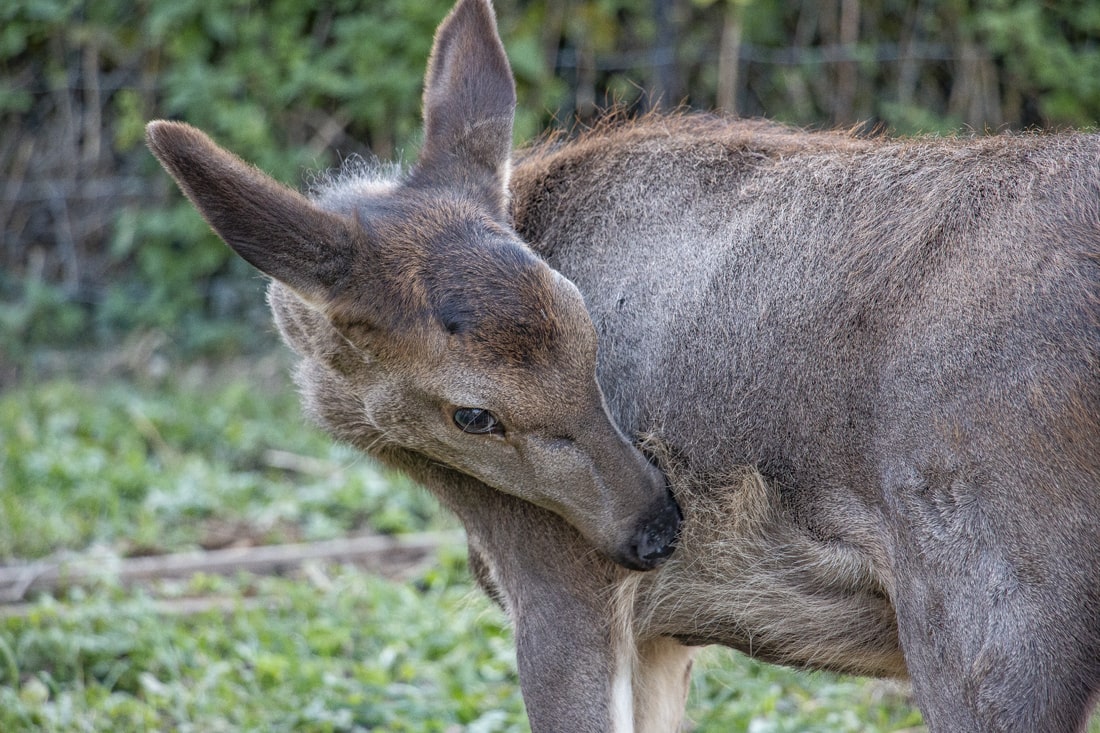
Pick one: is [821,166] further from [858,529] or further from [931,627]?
[931,627]

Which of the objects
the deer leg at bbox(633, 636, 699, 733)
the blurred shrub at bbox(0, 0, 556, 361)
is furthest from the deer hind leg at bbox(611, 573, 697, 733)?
the blurred shrub at bbox(0, 0, 556, 361)

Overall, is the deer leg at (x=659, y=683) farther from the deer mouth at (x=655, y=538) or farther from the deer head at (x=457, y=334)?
the deer head at (x=457, y=334)

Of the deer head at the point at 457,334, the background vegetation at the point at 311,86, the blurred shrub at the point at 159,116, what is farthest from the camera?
the blurred shrub at the point at 159,116

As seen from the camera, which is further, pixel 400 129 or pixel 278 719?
pixel 400 129

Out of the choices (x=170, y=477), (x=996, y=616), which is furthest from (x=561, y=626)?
(x=170, y=477)

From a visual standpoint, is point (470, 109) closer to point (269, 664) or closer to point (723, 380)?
point (723, 380)

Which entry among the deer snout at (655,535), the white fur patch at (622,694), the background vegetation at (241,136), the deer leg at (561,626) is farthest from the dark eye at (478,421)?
the background vegetation at (241,136)

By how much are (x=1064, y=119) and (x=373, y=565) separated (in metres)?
6.20

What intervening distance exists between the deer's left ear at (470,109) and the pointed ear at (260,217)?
20.8 inches

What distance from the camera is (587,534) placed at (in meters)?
Answer: 3.83

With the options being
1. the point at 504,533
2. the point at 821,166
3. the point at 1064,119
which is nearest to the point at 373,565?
the point at 504,533

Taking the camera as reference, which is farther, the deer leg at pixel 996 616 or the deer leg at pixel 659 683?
the deer leg at pixel 659 683

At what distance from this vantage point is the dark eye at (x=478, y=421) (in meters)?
3.77

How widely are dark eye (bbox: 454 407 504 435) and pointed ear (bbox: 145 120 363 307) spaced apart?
Answer: 0.55m
